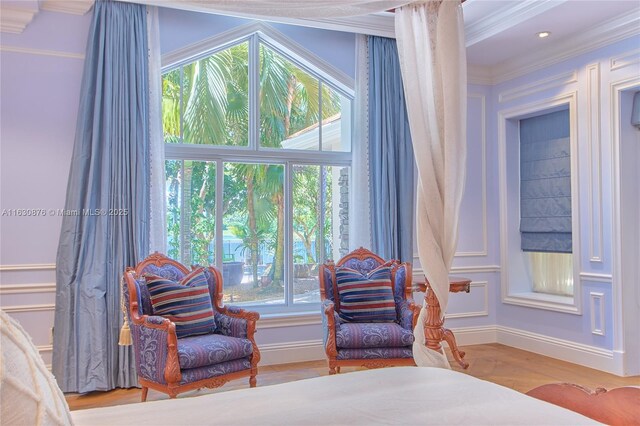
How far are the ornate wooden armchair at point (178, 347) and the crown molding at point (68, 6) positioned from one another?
6.49 ft

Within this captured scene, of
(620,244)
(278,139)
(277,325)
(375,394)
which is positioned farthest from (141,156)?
(620,244)

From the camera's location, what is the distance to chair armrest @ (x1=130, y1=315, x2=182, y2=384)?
3213 mm

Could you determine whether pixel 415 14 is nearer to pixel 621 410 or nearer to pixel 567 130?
pixel 621 410

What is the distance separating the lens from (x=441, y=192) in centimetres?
253

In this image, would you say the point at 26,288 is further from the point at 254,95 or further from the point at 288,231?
the point at 254,95

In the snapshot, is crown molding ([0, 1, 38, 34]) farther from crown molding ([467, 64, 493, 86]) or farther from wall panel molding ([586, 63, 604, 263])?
wall panel molding ([586, 63, 604, 263])

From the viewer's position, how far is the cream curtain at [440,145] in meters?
2.48

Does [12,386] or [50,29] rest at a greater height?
[50,29]

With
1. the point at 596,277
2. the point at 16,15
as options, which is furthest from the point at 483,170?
the point at 16,15

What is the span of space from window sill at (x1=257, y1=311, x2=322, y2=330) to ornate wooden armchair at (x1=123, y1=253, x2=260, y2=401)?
905mm

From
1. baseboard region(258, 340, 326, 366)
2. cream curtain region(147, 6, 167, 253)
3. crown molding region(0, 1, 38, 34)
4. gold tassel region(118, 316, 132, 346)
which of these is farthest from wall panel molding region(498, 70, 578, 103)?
crown molding region(0, 1, 38, 34)

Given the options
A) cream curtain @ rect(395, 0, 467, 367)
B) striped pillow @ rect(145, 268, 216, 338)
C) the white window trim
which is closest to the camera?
cream curtain @ rect(395, 0, 467, 367)

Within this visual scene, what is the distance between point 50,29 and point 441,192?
330 centimetres

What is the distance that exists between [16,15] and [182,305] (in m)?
2.43
